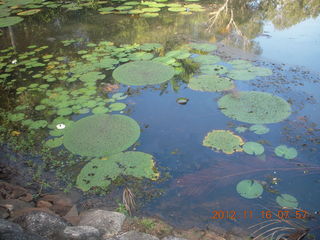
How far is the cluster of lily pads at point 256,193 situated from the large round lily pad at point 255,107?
761 millimetres

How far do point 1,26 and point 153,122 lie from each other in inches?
159

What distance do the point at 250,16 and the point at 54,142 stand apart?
13.7 ft

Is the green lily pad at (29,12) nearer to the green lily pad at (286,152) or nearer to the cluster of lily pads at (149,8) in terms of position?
the cluster of lily pads at (149,8)

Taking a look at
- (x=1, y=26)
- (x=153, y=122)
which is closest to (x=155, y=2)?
(x=1, y=26)

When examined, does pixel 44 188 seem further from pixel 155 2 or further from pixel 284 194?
pixel 155 2

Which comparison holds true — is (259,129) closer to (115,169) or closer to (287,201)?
(287,201)

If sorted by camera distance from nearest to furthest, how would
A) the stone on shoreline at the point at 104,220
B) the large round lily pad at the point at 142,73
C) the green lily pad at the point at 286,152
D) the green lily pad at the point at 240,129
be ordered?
the stone on shoreline at the point at 104,220 → the green lily pad at the point at 286,152 → the green lily pad at the point at 240,129 → the large round lily pad at the point at 142,73

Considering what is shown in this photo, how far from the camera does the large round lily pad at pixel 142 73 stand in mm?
3547

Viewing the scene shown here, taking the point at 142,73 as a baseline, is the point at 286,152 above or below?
below

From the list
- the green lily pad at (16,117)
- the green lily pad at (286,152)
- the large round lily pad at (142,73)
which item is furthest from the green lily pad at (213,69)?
the green lily pad at (16,117)

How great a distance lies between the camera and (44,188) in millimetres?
A: 2283

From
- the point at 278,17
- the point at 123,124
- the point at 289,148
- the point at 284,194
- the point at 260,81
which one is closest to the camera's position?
the point at 284,194
